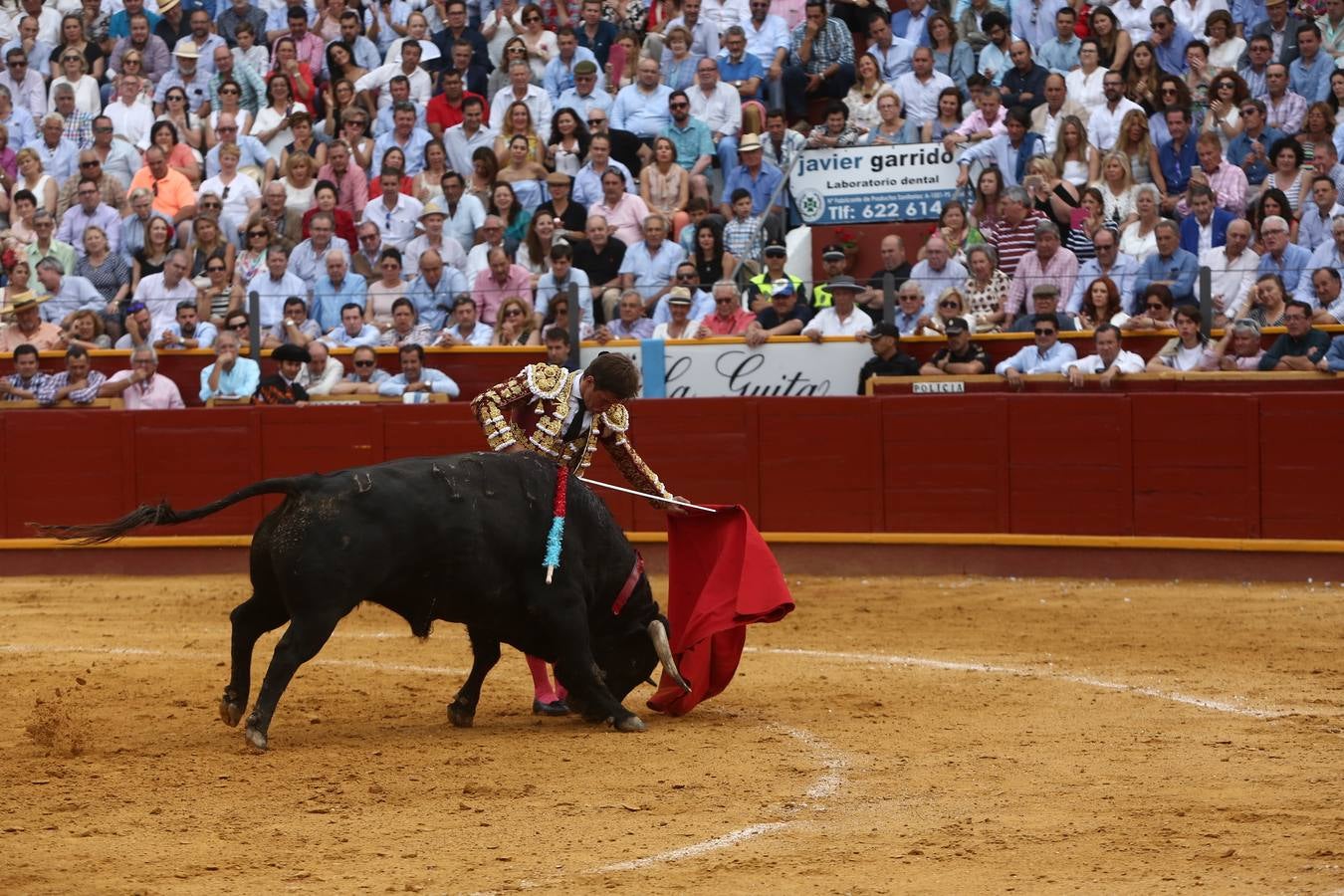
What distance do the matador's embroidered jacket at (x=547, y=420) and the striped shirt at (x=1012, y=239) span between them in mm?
5436

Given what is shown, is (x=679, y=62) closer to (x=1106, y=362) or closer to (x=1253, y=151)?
(x=1253, y=151)

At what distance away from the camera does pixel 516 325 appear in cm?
1259

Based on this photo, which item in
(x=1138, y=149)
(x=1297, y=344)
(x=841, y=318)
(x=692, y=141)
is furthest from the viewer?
(x=692, y=141)

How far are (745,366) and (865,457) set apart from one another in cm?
105

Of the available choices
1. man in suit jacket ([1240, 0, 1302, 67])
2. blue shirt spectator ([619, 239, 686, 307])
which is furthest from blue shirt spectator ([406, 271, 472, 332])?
man in suit jacket ([1240, 0, 1302, 67])

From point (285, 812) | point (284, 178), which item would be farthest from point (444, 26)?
point (285, 812)

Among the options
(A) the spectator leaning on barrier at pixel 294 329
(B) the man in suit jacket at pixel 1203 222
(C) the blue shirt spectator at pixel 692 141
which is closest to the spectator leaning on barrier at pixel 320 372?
(A) the spectator leaning on barrier at pixel 294 329

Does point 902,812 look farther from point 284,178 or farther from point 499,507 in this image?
point 284,178

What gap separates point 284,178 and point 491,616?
333 inches

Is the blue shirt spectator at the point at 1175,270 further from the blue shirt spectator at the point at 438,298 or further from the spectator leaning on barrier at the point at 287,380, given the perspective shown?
the spectator leaning on barrier at the point at 287,380

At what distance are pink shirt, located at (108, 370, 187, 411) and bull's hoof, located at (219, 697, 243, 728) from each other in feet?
21.0

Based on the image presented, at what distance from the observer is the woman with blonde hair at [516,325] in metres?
12.6

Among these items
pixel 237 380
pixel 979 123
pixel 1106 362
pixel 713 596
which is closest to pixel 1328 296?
pixel 1106 362

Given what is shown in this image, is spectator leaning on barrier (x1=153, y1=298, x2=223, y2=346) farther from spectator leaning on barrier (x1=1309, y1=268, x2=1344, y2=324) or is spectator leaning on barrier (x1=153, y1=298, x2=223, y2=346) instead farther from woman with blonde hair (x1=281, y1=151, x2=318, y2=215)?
spectator leaning on barrier (x1=1309, y1=268, x2=1344, y2=324)
